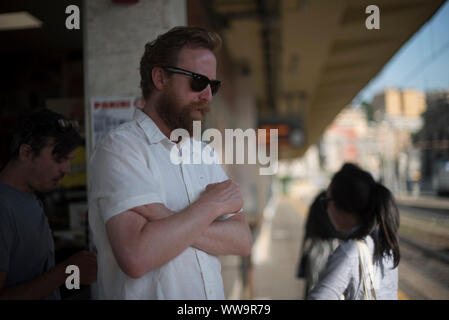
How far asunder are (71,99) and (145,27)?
75cm

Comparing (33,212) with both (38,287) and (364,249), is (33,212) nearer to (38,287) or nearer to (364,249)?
(38,287)

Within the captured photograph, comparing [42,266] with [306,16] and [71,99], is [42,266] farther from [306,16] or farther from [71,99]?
[306,16]

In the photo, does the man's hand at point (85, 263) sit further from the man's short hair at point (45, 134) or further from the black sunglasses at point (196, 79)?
the black sunglasses at point (196, 79)

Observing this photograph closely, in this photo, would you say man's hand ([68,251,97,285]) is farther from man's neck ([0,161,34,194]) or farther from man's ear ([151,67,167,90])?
man's ear ([151,67,167,90])

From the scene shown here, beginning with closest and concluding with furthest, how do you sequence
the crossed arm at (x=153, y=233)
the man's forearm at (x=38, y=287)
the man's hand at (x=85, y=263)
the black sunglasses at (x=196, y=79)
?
the crossed arm at (x=153, y=233) < the black sunglasses at (x=196, y=79) < the man's forearm at (x=38, y=287) < the man's hand at (x=85, y=263)

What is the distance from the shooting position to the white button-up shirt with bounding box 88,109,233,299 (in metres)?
1.05

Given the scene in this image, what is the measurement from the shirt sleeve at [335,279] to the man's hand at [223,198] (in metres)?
0.67

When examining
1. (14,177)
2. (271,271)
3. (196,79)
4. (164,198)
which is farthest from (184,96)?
(271,271)

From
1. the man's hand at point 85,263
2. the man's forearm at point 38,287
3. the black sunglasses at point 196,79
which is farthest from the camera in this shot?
the man's hand at point 85,263

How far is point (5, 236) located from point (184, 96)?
94cm

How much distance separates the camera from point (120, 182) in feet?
3.42

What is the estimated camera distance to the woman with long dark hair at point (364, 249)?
1549 mm

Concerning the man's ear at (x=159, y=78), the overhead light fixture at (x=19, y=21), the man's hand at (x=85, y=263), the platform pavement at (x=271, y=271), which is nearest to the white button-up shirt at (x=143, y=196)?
the man's ear at (x=159, y=78)

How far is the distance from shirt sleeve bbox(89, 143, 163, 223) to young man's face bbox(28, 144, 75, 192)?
0.60 metres
